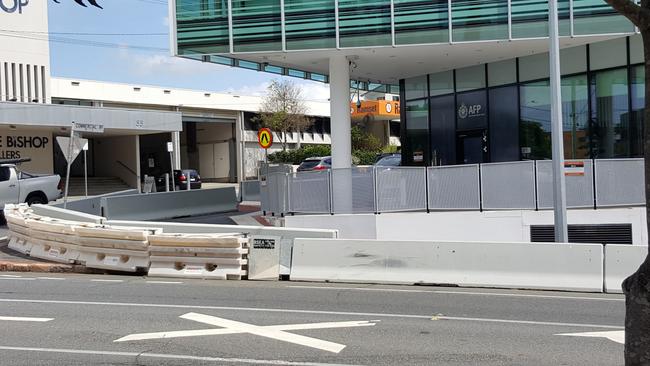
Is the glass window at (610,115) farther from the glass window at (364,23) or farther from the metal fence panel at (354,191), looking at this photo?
the metal fence panel at (354,191)

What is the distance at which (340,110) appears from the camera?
19391mm

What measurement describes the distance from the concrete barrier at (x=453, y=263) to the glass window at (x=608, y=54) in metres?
9.45

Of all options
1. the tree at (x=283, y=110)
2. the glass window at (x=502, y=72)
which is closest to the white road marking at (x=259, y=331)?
the glass window at (x=502, y=72)

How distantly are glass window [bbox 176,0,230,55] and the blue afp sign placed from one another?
2751 centimetres

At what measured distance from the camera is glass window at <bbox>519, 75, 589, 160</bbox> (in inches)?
743

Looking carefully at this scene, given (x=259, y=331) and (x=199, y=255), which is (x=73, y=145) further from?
(x=259, y=331)

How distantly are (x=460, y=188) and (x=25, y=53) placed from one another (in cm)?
3511

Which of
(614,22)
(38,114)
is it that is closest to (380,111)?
(38,114)

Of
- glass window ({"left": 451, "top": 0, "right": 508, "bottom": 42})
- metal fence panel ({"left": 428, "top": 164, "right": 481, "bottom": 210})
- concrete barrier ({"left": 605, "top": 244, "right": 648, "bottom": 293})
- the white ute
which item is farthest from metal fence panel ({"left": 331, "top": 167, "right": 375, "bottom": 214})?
the white ute

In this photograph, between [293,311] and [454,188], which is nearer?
[293,311]

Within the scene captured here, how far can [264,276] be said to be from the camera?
39.3 feet

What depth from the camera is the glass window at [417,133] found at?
23.0m

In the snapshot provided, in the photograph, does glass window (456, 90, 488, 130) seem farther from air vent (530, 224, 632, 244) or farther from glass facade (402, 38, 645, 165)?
air vent (530, 224, 632, 244)

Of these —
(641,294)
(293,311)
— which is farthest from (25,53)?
(641,294)
